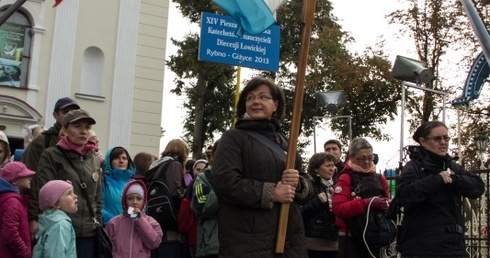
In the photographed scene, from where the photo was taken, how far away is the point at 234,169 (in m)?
4.34

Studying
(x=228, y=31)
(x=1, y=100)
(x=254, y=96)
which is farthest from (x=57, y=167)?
(x=1, y=100)

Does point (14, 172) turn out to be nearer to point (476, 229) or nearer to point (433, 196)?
point (433, 196)

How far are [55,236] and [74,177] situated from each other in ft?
1.99

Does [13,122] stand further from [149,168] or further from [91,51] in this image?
[149,168]

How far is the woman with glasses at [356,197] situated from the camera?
6.35 m

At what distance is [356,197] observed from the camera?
645cm

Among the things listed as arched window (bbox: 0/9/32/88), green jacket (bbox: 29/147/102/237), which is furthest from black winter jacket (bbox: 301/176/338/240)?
arched window (bbox: 0/9/32/88)

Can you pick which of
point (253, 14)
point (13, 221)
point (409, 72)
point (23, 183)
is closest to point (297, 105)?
point (253, 14)

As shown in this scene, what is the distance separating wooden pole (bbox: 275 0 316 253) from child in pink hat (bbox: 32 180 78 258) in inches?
79.2

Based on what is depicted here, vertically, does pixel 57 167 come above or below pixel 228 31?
below

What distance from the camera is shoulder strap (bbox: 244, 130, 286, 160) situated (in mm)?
4496

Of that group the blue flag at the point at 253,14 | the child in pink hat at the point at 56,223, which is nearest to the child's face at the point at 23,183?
the child in pink hat at the point at 56,223

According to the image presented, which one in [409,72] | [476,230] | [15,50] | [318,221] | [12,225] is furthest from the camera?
[15,50]

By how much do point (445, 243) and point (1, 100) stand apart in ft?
48.5
